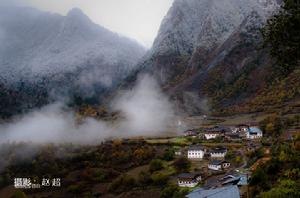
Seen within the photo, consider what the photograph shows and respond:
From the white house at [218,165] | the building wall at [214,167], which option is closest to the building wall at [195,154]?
the building wall at [214,167]

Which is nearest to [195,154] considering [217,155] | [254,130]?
[217,155]

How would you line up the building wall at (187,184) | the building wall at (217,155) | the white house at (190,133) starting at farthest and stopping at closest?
A: the white house at (190,133), the building wall at (217,155), the building wall at (187,184)

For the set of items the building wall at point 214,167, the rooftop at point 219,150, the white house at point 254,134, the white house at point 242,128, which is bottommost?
the building wall at point 214,167

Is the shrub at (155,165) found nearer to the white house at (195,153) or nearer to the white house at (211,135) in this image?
the white house at (195,153)

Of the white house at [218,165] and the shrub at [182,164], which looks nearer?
the white house at [218,165]

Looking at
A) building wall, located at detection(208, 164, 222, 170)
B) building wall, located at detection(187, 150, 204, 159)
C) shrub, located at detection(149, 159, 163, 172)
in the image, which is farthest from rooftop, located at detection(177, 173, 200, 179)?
building wall, located at detection(187, 150, 204, 159)

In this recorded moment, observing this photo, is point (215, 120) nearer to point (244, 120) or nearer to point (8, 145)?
point (244, 120)
